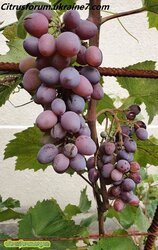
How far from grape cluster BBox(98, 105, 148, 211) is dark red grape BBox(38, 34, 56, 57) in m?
0.17

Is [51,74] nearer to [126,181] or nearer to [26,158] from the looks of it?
[126,181]

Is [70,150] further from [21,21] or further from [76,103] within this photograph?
[21,21]

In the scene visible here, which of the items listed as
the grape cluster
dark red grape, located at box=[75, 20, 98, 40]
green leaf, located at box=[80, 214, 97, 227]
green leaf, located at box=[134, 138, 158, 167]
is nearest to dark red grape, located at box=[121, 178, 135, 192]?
the grape cluster

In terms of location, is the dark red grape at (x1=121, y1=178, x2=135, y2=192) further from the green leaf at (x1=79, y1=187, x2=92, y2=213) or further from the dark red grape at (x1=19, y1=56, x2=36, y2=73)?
the green leaf at (x1=79, y1=187, x2=92, y2=213)

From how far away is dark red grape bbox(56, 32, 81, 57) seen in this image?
373 mm

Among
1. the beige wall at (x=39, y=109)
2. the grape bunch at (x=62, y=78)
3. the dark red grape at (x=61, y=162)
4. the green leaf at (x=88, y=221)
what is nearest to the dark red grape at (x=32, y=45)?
the grape bunch at (x=62, y=78)

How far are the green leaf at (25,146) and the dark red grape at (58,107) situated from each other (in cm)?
23

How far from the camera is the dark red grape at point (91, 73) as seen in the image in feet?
1.33

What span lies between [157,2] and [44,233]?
0.36m

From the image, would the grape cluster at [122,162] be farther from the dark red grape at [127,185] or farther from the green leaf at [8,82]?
the green leaf at [8,82]

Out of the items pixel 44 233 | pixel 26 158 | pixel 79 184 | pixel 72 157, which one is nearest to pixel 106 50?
pixel 79 184

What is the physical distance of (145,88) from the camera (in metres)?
0.63

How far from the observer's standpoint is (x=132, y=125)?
55cm

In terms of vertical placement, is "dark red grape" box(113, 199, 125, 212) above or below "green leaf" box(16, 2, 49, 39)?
below
